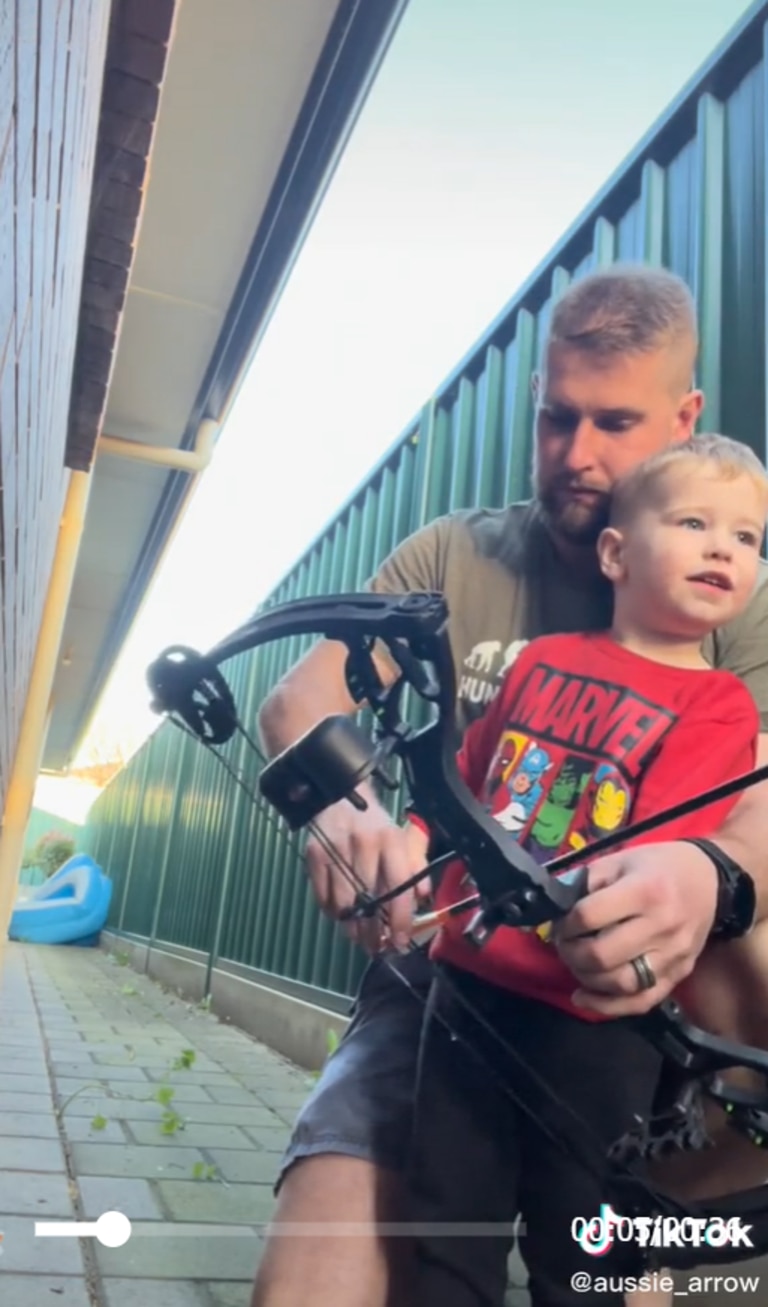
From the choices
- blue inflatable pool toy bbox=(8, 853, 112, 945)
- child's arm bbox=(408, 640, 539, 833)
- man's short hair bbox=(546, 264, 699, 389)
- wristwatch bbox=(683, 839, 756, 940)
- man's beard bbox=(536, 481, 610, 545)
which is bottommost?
blue inflatable pool toy bbox=(8, 853, 112, 945)

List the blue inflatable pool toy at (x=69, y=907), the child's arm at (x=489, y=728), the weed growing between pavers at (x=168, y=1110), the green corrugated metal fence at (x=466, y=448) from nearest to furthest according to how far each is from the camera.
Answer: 1. the child's arm at (x=489, y=728)
2. the green corrugated metal fence at (x=466, y=448)
3. the weed growing between pavers at (x=168, y=1110)
4. the blue inflatable pool toy at (x=69, y=907)

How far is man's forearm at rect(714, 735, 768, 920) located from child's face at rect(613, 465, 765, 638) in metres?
0.09

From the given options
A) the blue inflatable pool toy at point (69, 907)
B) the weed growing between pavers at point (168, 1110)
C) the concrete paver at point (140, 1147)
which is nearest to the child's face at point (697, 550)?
the concrete paver at point (140, 1147)

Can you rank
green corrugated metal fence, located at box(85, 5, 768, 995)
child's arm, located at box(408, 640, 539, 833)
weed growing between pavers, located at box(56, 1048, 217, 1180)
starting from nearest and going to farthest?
1. child's arm, located at box(408, 640, 539, 833)
2. green corrugated metal fence, located at box(85, 5, 768, 995)
3. weed growing between pavers, located at box(56, 1048, 217, 1180)

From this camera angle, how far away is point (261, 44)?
122cm

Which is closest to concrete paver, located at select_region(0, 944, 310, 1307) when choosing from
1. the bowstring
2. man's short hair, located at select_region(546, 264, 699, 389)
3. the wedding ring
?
the bowstring

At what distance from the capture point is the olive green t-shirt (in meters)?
0.54

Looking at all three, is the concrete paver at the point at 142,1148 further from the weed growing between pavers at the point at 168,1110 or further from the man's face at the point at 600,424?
the man's face at the point at 600,424

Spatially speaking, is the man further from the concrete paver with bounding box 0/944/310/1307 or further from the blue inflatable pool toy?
the blue inflatable pool toy

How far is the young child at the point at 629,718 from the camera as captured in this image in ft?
1.55

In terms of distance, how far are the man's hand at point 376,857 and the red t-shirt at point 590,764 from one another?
0.06 ft

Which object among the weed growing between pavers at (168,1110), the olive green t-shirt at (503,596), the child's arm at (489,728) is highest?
the olive green t-shirt at (503,596)

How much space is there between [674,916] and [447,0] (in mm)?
885

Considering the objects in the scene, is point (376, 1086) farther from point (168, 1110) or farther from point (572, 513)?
point (168, 1110)
